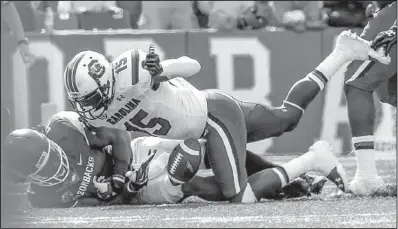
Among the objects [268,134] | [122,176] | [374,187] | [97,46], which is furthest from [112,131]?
[97,46]

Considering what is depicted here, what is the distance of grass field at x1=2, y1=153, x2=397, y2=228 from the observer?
3936mm

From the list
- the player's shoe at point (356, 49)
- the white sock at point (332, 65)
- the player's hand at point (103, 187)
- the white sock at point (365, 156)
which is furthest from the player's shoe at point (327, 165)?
the player's hand at point (103, 187)

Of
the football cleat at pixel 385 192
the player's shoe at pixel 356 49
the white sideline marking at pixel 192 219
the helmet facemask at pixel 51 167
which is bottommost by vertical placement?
the football cleat at pixel 385 192

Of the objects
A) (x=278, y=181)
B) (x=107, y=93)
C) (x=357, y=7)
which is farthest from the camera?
(x=357, y=7)

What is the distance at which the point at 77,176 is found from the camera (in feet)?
16.2

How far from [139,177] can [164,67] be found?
2.08 ft

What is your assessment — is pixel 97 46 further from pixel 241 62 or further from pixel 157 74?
pixel 157 74

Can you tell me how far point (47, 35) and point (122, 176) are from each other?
3789 mm

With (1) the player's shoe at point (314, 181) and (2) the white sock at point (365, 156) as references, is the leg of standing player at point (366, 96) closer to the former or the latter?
(2) the white sock at point (365, 156)

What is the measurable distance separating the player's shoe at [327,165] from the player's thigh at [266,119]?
0.21 metres

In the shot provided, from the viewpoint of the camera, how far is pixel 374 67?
17.2 feet

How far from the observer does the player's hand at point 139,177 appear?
4.90 metres

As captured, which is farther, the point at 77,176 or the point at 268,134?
the point at 268,134

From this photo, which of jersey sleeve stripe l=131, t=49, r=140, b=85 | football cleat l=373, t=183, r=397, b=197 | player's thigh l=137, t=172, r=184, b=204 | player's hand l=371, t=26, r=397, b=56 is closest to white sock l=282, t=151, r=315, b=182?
football cleat l=373, t=183, r=397, b=197
